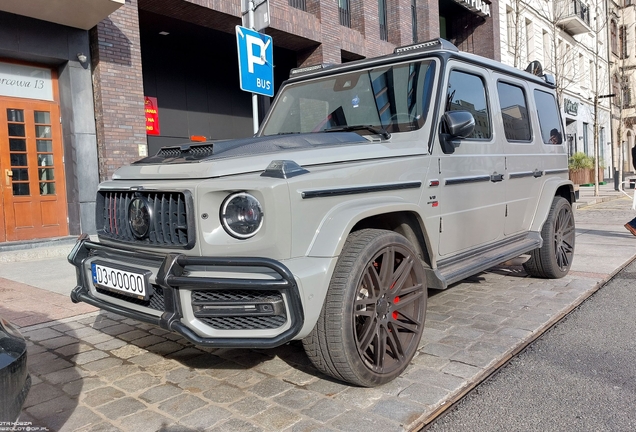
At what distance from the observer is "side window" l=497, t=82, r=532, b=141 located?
14.3ft

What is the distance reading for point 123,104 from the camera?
29.6ft

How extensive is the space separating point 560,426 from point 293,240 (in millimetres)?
1533

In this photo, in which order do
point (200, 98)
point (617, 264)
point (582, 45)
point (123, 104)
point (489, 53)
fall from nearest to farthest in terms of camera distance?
point (617, 264)
point (123, 104)
point (200, 98)
point (489, 53)
point (582, 45)

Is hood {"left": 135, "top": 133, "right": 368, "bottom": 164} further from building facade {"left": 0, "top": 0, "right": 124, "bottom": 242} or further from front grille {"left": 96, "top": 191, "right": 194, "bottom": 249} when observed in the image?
building facade {"left": 0, "top": 0, "right": 124, "bottom": 242}

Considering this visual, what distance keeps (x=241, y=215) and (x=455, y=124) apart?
1648mm

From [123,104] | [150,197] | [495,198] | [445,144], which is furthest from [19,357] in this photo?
[123,104]

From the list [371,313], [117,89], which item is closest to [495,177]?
[371,313]

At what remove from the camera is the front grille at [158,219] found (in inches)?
97.3

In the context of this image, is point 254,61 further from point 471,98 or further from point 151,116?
point 151,116

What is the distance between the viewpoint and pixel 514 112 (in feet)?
14.9

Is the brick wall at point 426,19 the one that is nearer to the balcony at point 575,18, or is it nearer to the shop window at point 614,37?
the balcony at point 575,18

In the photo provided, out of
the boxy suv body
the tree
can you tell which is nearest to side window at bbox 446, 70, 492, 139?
the boxy suv body

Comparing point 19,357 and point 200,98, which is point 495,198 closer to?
point 19,357

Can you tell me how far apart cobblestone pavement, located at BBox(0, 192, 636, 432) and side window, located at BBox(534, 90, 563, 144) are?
1672mm
